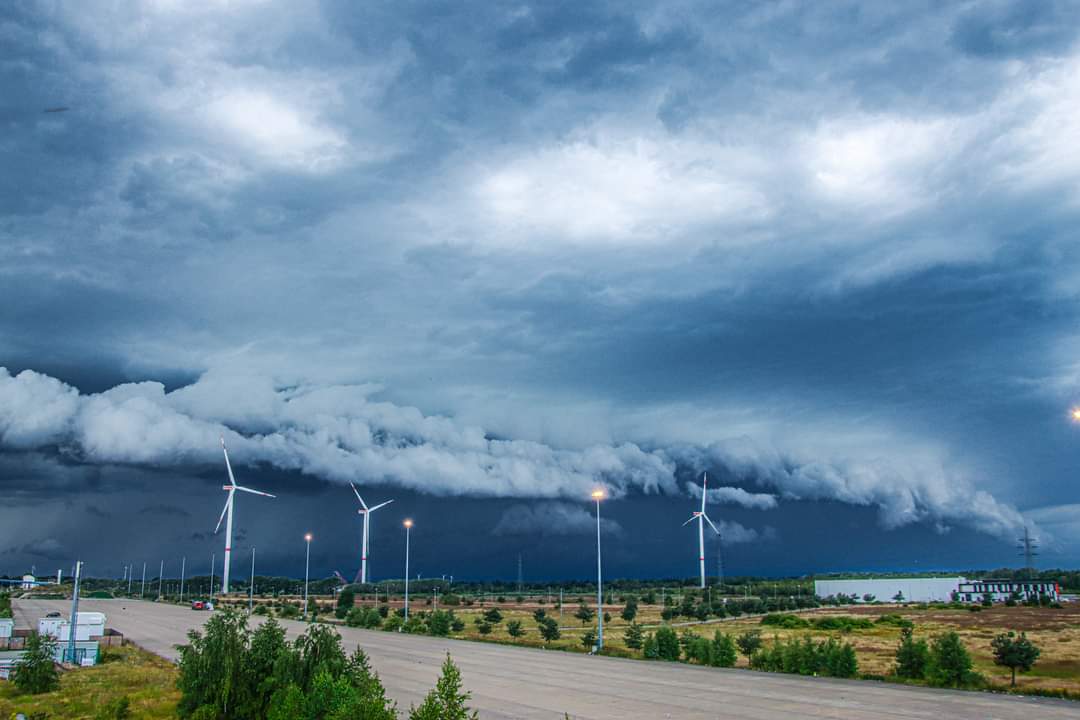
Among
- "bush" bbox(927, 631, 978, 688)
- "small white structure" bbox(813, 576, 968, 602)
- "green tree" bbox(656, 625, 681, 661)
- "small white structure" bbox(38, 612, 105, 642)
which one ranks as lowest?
"small white structure" bbox(813, 576, 968, 602)

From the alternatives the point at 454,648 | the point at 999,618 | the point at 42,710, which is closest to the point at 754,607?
the point at 999,618

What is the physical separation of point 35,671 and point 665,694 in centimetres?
3780

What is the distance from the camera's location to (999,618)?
11906cm

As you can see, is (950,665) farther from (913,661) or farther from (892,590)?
(892,590)

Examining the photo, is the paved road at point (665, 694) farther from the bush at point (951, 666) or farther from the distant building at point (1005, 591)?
the distant building at point (1005, 591)

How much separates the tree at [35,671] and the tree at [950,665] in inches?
1985

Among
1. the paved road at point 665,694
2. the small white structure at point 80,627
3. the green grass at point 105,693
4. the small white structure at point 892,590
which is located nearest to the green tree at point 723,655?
the paved road at point 665,694

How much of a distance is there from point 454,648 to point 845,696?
36713mm

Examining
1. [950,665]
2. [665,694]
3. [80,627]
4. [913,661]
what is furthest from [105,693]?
[950,665]

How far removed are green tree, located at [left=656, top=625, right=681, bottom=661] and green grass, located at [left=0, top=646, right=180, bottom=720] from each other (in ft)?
99.2

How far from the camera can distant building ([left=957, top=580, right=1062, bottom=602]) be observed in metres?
175

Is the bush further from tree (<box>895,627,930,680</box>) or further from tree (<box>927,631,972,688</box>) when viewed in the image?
tree (<box>895,627,930,680</box>)

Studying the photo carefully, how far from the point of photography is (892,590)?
18750cm

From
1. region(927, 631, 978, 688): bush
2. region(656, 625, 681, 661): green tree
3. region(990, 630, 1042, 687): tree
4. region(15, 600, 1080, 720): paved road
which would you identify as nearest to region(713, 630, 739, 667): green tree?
region(15, 600, 1080, 720): paved road
